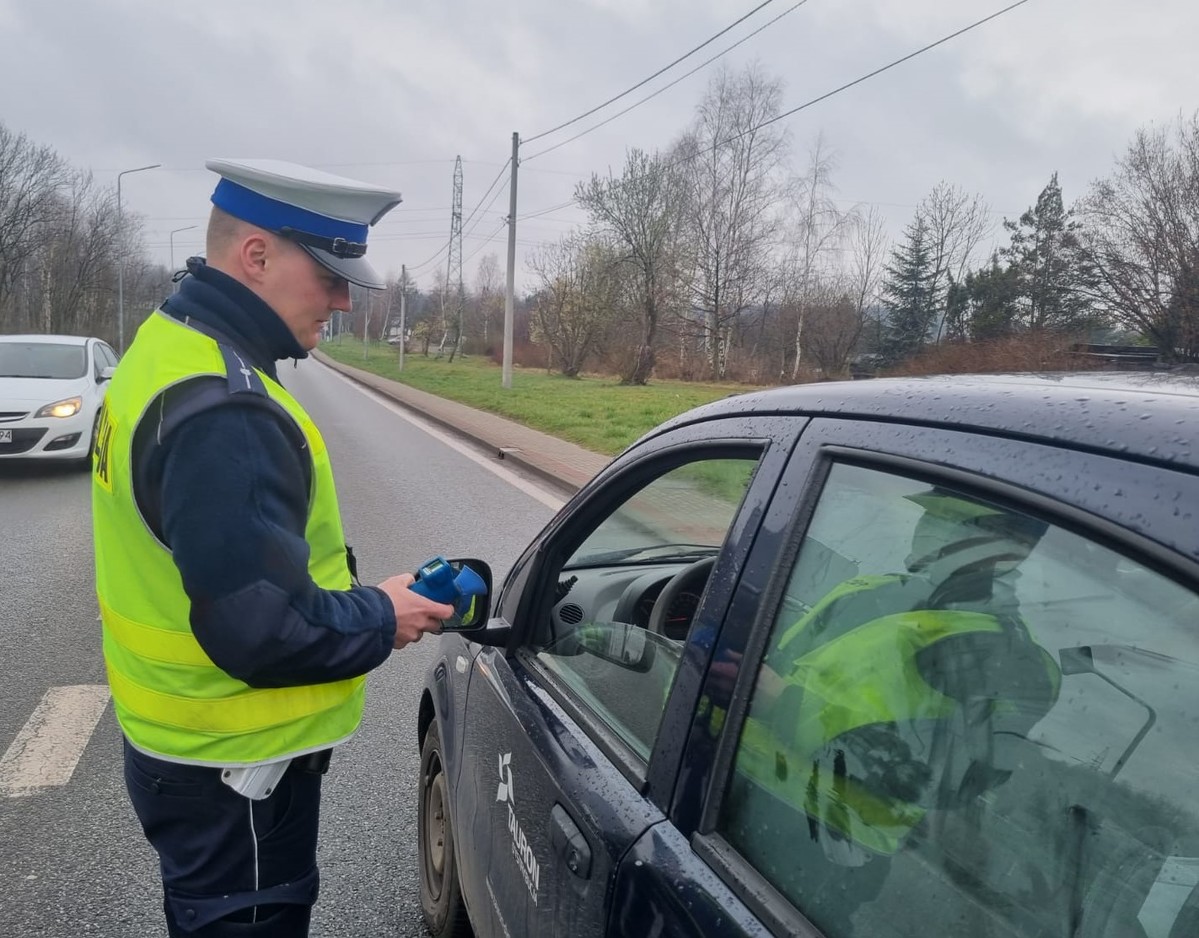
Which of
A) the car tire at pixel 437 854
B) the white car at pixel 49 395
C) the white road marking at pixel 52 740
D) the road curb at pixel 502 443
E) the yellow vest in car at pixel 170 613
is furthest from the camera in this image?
the road curb at pixel 502 443

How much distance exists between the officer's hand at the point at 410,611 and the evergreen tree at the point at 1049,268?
13916 millimetres

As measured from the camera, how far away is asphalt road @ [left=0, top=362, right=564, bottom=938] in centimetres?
278

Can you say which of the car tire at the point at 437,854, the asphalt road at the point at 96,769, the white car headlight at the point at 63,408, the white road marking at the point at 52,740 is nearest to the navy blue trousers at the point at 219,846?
the car tire at the point at 437,854

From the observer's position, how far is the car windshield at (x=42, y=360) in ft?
35.2

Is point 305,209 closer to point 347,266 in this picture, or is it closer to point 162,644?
point 347,266

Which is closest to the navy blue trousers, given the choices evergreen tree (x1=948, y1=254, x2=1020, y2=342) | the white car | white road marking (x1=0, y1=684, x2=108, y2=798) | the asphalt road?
the asphalt road

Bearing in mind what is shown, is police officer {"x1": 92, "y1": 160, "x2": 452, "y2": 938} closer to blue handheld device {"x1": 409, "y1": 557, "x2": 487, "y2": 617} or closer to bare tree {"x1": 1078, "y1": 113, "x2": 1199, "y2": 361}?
blue handheld device {"x1": 409, "y1": 557, "x2": 487, "y2": 617}

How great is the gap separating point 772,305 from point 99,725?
48605 mm

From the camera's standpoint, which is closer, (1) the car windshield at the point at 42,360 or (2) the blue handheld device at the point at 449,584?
(2) the blue handheld device at the point at 449,584

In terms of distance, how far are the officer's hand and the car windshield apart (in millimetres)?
10733

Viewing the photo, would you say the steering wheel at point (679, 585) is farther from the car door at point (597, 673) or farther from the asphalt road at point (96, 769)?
the asphalt road at point (96, 769)

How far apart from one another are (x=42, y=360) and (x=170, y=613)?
1115 cm

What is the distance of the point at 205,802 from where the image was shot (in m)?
1.70

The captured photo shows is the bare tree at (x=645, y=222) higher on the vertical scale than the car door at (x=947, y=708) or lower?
higher
